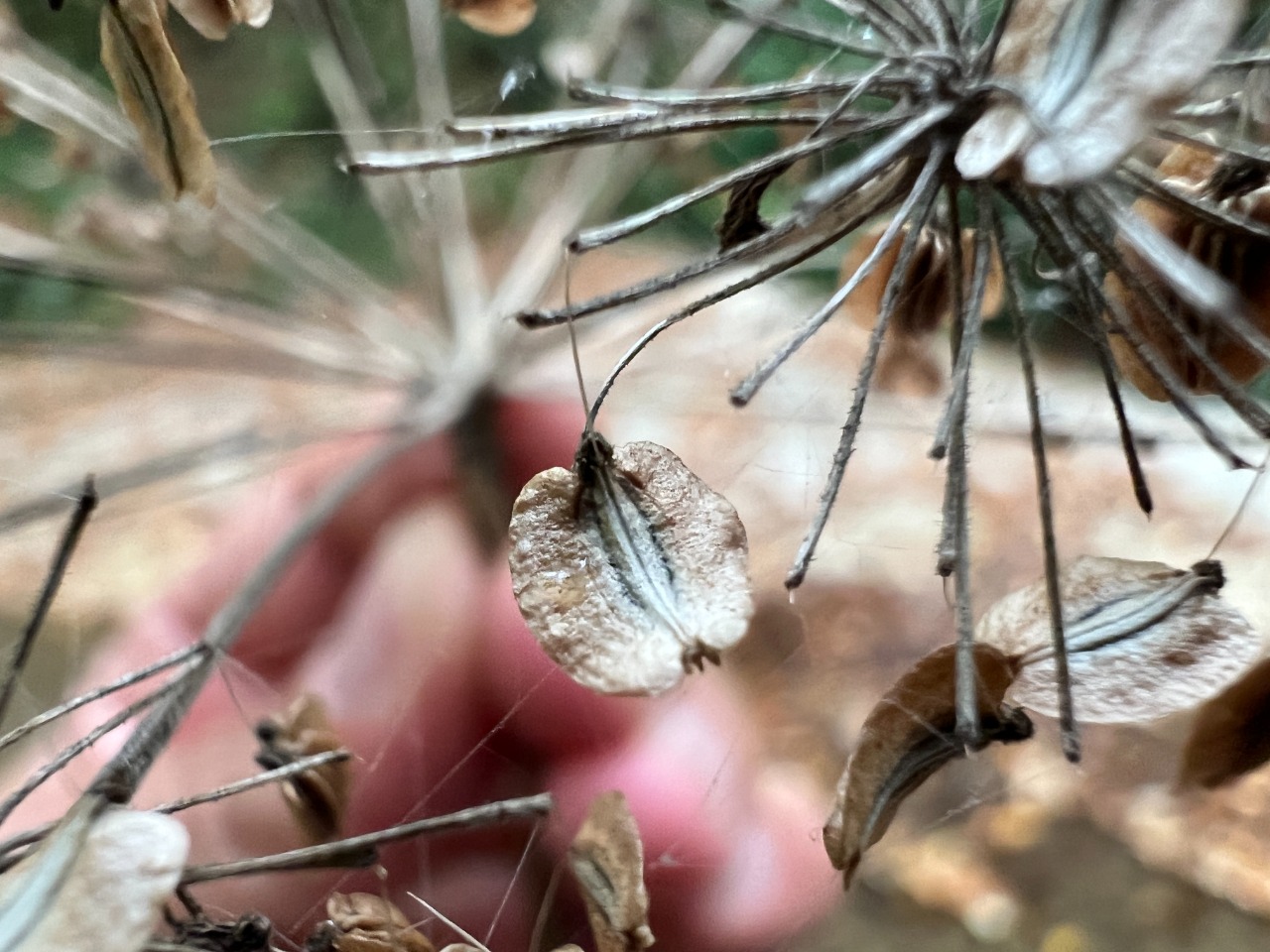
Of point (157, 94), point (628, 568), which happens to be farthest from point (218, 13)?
point (628, 568)

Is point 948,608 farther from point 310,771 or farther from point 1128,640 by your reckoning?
point 310,771

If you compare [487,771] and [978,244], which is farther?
[487,771]

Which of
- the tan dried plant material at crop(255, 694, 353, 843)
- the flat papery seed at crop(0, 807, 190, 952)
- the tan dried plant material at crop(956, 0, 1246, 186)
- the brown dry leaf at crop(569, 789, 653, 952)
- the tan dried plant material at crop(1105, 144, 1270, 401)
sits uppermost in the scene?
the tan dried plant material at crop(956, 0, 1246, 186)

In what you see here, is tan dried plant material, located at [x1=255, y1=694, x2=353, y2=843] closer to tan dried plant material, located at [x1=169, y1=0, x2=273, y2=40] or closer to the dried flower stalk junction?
the dried flower stalk junction

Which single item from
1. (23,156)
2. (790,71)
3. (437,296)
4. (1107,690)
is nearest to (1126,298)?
(1107,690)

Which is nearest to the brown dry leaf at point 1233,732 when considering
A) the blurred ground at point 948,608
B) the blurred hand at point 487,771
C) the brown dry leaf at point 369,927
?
the blurred ground at point 948,608

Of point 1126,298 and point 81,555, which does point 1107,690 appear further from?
point 81,555

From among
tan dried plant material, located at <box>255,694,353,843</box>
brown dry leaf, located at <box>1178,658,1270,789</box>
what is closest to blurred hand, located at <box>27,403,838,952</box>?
tan dried plant material, located at <box>255,694,353,843</box>
